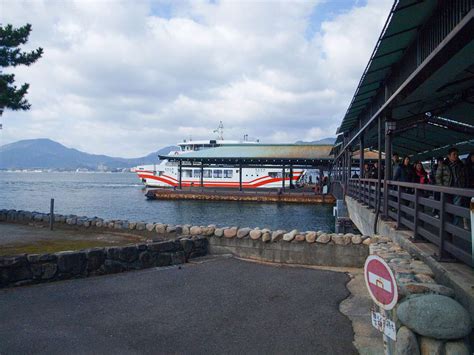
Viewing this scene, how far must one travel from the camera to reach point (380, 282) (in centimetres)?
319

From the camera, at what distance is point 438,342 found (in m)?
3.03

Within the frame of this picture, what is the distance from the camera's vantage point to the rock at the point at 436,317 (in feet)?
9.82

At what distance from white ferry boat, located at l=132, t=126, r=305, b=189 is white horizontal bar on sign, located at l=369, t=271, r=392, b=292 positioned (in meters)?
47.9

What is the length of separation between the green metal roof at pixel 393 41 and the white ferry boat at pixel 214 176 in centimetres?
4080

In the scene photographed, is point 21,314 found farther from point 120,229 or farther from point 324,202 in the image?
point 324,202

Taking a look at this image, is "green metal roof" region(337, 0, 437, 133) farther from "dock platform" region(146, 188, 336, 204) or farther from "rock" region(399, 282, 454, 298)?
"dock platform" region(146, 188, 336, 204)

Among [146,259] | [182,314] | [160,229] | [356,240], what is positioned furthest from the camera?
[160,229]

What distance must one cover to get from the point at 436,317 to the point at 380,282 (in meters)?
0.46

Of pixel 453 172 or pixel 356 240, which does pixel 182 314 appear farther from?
pixel 453 172

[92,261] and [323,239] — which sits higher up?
[323,239]

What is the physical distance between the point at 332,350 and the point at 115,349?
2269 millimetres

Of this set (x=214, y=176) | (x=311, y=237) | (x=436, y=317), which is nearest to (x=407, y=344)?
(x=436, y=317)

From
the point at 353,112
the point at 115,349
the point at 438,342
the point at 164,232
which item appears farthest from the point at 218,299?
the point at 353,112

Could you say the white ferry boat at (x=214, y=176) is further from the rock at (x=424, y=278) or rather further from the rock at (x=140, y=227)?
the rock at (x=424, y=278)
